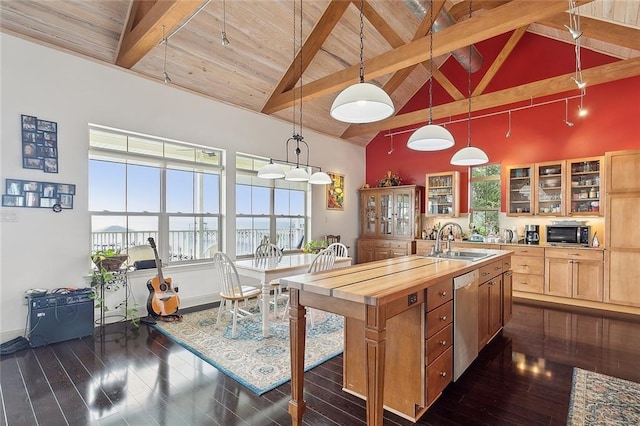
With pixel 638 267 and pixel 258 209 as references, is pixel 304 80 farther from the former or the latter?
pixel 638 267

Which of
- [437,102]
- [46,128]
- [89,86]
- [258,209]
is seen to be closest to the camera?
[46,128]

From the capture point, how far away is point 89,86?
378cm

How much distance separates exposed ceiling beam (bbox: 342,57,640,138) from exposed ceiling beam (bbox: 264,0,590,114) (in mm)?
2062

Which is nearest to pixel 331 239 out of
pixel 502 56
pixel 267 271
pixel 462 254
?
pixel 462 254

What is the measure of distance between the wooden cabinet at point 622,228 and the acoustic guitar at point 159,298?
20.1 feet

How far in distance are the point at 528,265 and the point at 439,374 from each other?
3984 millimetres

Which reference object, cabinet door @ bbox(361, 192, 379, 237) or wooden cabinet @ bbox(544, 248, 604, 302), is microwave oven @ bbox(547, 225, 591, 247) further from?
cabinet door @ bbox(361, 192, 379, 237)

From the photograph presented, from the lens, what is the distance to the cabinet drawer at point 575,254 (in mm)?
4688

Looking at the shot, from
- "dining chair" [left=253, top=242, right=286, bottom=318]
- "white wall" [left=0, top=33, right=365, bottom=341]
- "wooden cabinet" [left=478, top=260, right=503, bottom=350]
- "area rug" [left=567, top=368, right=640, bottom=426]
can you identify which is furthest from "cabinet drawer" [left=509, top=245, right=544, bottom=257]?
"white wall" [left=0, top=33, right=365, bottom=341]

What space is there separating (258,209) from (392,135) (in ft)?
12.7

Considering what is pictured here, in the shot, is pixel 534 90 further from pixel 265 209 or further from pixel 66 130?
pixel 66 130

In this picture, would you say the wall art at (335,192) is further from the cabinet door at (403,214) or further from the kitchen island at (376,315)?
the kitchen island at (376,315)

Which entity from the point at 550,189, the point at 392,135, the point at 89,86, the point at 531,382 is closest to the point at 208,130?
the point at 89,86

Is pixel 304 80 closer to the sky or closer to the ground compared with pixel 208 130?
closer to the sky
